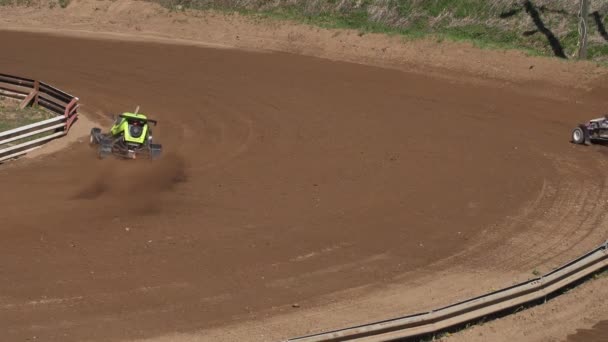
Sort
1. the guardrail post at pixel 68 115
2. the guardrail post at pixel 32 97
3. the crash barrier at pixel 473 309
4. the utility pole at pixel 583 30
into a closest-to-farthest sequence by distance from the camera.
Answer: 1. the crash barrier at pixel 473 309
2. the guardrail post at pixel 68 115
3. the guardrail post at pixel 32 97
4. the utility pole at pixel 583 30

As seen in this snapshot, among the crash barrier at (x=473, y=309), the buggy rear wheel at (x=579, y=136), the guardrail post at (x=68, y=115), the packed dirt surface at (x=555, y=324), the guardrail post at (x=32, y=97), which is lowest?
the guardrail post at (x=32, y=97)

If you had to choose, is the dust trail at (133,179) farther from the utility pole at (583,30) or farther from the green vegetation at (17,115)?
the utility pole at (583,30)

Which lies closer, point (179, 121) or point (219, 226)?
point (219, 226)

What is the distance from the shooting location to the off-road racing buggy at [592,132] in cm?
2867

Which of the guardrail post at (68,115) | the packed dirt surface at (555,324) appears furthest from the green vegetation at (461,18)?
the packed dirt surface at (555,324)

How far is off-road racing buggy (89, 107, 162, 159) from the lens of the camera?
1021 inches

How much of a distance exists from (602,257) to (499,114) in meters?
14.2

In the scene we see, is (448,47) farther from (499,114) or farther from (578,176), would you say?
(578,176)

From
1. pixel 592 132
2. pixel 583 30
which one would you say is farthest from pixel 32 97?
pixel 583 30

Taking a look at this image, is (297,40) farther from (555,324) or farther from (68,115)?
(555,324)

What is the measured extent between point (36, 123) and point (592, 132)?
1689 centimetres

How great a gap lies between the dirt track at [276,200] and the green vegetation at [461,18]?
6.14 meters

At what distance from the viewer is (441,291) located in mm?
18250

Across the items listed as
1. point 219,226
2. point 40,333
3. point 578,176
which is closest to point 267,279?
point 219,226
